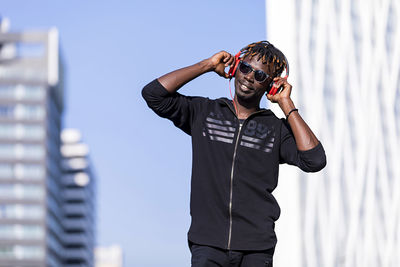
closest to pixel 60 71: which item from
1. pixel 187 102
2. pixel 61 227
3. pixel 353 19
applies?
pixel 61 227

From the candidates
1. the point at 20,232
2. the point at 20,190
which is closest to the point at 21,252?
the point at 20,232

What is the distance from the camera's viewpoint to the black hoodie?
12.5 ft

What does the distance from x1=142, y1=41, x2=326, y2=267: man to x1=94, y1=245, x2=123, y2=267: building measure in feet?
555

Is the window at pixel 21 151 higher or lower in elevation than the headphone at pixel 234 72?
higher

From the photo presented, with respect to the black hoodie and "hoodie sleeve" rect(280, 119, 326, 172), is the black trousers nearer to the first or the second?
the black hoodie

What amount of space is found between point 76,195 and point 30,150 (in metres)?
30.4

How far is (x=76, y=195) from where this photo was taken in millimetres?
132125

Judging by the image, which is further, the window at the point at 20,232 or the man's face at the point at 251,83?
the window at the point at 20,232

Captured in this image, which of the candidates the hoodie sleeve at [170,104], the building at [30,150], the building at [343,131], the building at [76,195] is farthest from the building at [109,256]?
the hoodie sleeve at [170,104]

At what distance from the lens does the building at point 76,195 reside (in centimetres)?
12850

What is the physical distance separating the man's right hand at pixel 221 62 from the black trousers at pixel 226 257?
0.95 metres

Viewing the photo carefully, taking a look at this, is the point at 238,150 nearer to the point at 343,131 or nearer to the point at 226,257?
the point at 226,257

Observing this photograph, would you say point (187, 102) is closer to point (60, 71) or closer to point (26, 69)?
point (26, 69)

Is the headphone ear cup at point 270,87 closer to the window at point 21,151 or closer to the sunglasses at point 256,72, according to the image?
the sunglasses at point 256,72
